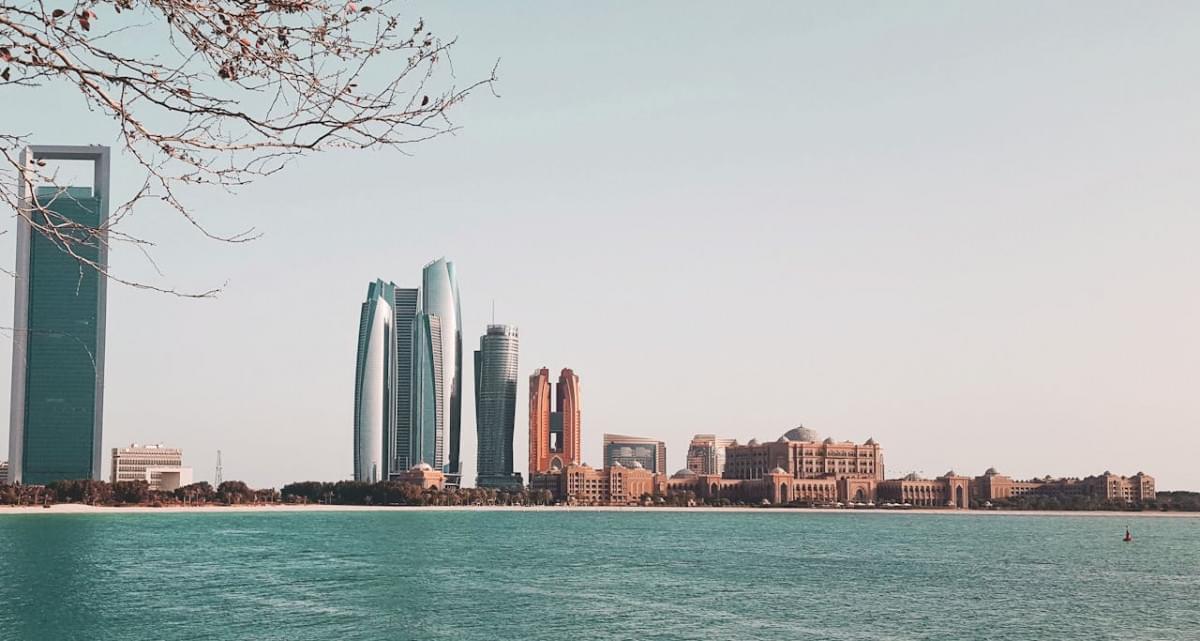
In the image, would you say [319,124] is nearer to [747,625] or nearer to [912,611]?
[747,625]

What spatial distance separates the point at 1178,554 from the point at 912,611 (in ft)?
265

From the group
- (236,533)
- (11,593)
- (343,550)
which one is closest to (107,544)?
(343,550)

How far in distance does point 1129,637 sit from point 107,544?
346ft

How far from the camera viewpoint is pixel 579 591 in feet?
254

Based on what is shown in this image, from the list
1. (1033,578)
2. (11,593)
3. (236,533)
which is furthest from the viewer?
(236,533)

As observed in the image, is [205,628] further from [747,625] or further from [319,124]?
[319,124]

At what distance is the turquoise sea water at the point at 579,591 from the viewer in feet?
195

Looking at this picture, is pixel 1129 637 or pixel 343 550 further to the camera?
pixel 343 550

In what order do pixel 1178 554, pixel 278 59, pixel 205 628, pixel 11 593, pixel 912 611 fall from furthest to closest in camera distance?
pixel 1178 554
pixel 11 593
pixel 912 611
pixel 205 628
pixel 278 59

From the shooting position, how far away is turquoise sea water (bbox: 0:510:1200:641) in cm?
5934

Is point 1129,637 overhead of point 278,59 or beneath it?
beneath

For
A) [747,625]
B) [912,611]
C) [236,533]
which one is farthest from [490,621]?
[236,533]

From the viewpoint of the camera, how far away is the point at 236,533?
541 feet

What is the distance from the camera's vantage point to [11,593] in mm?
75125
